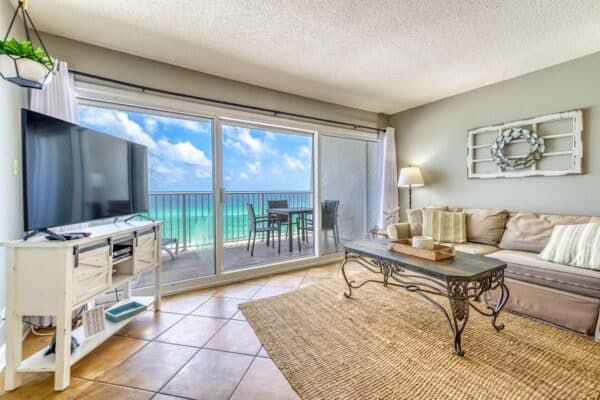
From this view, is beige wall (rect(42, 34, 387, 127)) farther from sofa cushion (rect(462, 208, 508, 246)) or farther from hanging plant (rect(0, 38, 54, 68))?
sofa cushion (rect(462, 208, 508, 246))

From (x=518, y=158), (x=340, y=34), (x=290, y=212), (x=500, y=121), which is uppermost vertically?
(x=340, y=34)

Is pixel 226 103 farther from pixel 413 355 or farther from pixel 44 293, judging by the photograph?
pixel 413 355

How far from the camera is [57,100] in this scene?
203 centimetres

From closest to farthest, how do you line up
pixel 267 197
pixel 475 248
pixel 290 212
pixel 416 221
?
pixel 475 248 < pixel 416 221 < pixel 290 212 < pixel 267 197

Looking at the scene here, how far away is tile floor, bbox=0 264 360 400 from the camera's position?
54.3 inches

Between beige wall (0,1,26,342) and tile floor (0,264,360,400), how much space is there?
534 mm

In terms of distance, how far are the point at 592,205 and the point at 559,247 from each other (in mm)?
805

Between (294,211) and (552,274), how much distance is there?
285 centimetres

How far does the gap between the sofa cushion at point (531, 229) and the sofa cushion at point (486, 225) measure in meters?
0.06

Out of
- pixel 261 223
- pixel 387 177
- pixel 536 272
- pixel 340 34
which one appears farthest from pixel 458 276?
pixel 261 223

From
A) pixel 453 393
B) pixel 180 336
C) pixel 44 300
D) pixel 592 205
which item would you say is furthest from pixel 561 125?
pixel 44 300

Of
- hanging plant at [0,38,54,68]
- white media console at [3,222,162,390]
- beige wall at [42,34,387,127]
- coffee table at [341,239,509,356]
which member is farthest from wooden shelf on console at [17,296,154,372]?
beige wall at [42,34,387,127]

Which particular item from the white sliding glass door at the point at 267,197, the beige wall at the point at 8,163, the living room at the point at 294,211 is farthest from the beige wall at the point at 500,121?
the beige wall at the point at 8,163

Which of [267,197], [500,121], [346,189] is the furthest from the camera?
[267,197]
